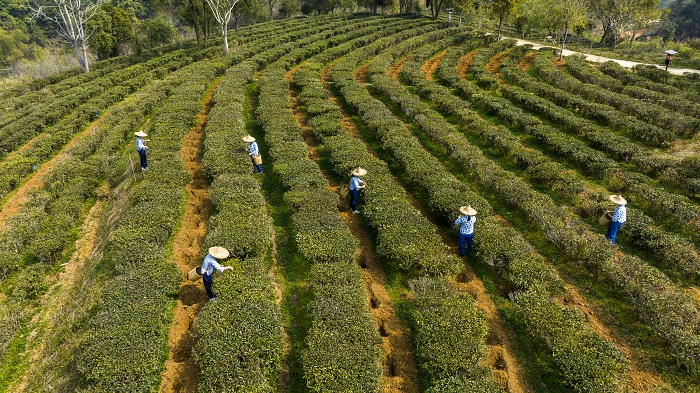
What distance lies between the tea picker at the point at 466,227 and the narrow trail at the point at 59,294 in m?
12.6

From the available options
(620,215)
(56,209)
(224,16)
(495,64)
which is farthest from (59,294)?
(495,64)

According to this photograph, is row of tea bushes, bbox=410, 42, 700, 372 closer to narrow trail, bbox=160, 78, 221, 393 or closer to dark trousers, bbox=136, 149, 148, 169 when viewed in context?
narrow trail, bbox=160, 78, 221, 393

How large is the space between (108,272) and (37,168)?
13951mm

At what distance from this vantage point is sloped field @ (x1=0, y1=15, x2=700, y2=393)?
891 cm

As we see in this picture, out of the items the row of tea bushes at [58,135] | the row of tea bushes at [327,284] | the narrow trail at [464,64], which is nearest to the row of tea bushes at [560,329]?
the row of tea bushes at [327,284]

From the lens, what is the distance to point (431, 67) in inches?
1531

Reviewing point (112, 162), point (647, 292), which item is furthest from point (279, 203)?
point (647, 292)

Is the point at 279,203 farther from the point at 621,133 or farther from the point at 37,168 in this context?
the point at 621,133

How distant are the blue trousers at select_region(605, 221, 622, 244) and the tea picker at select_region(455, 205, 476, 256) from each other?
4.79 metres

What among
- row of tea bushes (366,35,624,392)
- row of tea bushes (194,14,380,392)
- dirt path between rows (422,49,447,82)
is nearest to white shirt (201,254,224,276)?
row of tea bushes (194,14,380,392)

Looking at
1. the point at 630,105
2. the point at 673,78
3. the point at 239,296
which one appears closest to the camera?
the point at 239,296

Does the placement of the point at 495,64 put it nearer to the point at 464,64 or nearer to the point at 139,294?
the point at 464,64

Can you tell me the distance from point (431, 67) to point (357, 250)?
31.3m

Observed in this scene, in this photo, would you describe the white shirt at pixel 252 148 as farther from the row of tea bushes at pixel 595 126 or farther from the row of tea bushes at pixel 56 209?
the row of tea bushes at pixel 595 126
